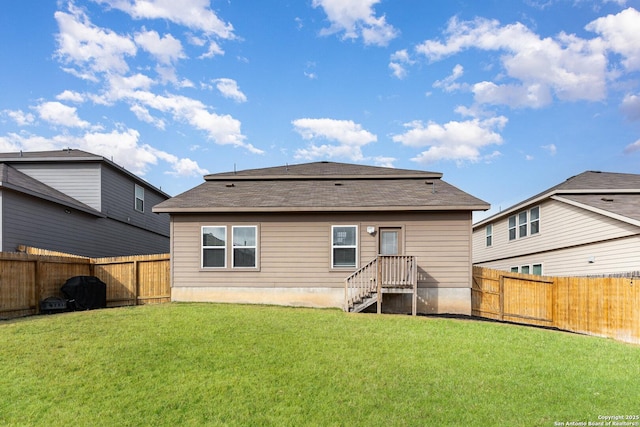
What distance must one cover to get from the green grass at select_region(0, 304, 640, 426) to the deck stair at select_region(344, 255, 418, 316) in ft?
6.66

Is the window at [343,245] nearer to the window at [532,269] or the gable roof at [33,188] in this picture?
the window at [532,269]

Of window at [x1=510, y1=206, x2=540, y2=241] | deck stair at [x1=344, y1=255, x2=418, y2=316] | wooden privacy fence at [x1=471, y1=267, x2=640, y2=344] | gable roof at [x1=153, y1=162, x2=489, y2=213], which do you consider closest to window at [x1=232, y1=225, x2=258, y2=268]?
gable roof at [x1=153, y1=162, x2=489, y2=213]

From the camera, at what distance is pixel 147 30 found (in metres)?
13.5

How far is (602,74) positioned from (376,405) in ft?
55.3

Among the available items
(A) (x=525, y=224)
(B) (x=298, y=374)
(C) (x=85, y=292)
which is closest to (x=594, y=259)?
(A) (x=525, y=224)

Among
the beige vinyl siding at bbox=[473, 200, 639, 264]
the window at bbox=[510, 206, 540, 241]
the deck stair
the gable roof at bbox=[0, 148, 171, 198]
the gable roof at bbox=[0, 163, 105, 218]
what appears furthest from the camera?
the window at bbox=[510, 206, 540, 241]

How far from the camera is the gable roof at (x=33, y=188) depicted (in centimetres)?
1259

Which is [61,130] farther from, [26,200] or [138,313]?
[138,313]

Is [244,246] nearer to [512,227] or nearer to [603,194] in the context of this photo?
[512,227]

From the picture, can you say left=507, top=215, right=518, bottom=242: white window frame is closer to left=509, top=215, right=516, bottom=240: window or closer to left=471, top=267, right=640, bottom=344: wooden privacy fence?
left=509, top=215, right=516, bottom=240: window

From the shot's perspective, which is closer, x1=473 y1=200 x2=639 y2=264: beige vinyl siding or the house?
the house

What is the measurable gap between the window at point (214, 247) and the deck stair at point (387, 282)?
409 cm

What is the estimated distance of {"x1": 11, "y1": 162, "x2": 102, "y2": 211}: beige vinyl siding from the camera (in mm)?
16438

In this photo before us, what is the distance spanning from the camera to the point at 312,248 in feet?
40.5
